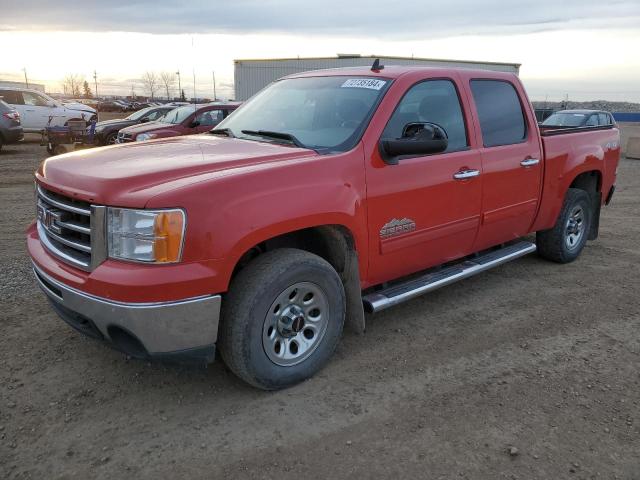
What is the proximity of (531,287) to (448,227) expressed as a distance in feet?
5.18

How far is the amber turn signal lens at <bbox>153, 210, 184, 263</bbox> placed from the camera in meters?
2.62

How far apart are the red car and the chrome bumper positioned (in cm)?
1056

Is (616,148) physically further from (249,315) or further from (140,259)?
(140,259)

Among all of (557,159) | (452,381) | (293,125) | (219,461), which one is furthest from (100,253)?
(557,159)

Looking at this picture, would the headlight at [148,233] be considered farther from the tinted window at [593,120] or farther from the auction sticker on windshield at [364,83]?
the tinted window at [593,120]

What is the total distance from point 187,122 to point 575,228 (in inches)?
390

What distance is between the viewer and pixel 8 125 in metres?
15.3

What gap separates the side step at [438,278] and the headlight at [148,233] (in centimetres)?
151

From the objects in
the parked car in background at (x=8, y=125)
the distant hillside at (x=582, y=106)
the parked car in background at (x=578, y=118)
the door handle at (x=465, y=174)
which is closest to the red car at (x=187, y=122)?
the parked car in background at (x=8, y=125)

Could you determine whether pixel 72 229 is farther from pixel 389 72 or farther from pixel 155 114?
pixel 155 114

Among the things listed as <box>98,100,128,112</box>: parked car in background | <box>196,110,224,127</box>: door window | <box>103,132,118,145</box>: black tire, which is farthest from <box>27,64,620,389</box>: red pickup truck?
<box>98,100,128,112</box>: parked car in background

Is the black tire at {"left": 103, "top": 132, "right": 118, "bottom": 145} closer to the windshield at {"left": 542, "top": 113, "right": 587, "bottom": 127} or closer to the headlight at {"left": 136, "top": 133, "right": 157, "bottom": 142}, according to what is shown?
the headlight at {"left": 136, "top": 133, "right": 157, "bottom": 142}

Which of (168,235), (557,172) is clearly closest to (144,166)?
(168,235)

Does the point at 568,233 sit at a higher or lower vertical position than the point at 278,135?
lower
